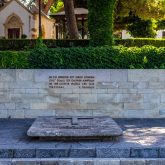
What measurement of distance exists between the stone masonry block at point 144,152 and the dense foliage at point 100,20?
22.1ft

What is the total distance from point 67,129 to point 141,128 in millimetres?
2049

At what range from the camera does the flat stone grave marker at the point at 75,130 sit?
809 cm

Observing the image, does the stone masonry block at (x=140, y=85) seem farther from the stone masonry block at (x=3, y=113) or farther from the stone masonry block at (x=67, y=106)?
the stone masonry block at (x=3, y=113)

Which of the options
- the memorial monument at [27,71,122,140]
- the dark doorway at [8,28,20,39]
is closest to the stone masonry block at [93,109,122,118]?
the memorial monument at [27,71,122,140]

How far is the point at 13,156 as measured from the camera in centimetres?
756

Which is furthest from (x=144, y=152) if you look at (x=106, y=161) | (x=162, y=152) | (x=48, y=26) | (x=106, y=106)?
(x=48, y=26)

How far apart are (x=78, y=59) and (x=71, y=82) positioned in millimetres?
592

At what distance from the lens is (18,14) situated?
3928 centimetres

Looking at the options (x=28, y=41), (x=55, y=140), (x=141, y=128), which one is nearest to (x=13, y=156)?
(x=55, y=140)

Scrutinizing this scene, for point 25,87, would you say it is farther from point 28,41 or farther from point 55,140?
point 28,41

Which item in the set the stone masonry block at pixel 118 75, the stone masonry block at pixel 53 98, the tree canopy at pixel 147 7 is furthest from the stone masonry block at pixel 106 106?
the tree canopy at pixel 147 7

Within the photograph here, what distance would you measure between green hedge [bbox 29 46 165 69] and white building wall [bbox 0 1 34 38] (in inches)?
1078

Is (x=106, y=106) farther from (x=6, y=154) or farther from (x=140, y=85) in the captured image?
(x=6, y=154)

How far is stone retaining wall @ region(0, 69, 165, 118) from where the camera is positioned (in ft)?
36.5
